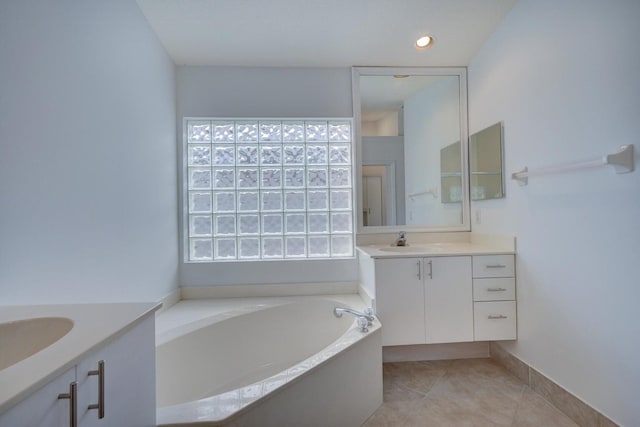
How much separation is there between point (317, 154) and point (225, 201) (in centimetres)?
86

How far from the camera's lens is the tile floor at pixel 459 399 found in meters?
1.60

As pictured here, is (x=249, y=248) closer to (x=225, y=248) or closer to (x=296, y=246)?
(x=225, y=248)

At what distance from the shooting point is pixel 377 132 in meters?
2.54

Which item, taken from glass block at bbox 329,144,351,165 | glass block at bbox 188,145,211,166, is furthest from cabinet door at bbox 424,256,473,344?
glass block at bbox 188,145,211,166

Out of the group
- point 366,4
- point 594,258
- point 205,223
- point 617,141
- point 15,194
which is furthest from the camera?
point 205,223

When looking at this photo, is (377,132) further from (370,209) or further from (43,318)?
(43,318)

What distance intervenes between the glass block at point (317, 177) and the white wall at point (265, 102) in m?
0.46

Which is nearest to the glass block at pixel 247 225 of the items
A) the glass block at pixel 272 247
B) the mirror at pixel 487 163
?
the glass block at pixel 272 247

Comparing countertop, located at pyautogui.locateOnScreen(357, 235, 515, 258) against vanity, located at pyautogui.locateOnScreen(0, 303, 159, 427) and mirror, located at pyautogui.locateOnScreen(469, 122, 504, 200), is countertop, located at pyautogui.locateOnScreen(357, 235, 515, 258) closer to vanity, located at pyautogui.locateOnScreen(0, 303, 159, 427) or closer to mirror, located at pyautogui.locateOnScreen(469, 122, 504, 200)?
mirror, located at pyautogui.locateOnScreen(469, 122, 504, 200)

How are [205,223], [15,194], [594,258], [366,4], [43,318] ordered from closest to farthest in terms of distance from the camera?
[43,318]
[15,194]
[594,258]
[366,4]
[205,223]

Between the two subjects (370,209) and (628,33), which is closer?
(628,33)

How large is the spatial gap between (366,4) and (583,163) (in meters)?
1.49

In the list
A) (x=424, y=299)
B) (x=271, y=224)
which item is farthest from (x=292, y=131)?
(x=424, y=299)

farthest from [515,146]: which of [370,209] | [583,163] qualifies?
[370,209]
